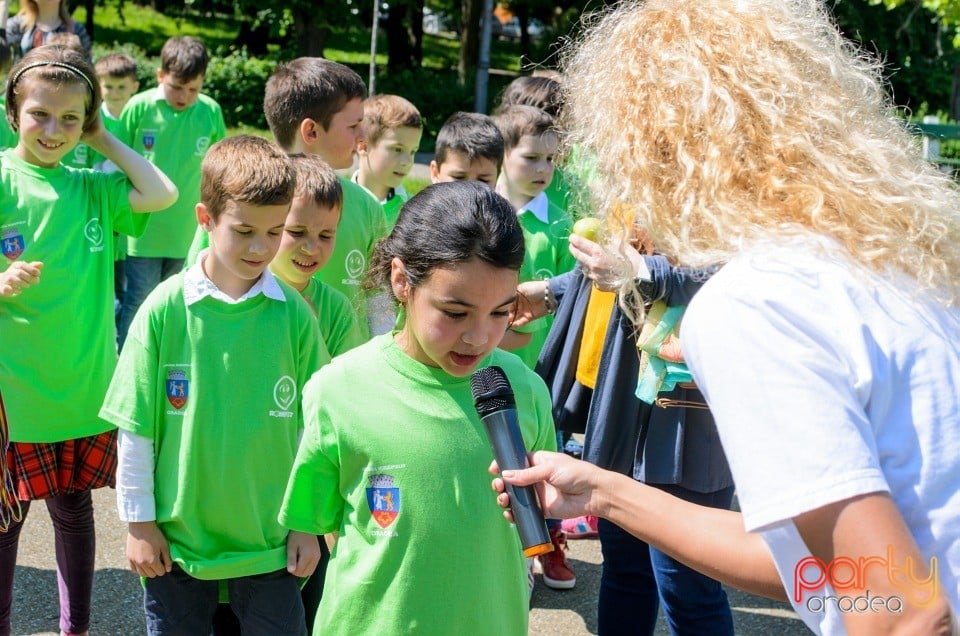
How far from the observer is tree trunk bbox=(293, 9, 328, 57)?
72.4 feet

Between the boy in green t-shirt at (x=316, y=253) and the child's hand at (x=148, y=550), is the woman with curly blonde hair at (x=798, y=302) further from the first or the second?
A: the boy in green t-shirt at (x=316, y=253)

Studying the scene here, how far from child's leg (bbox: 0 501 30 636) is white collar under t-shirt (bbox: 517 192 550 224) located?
7.33ft

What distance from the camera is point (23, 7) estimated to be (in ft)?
24.4

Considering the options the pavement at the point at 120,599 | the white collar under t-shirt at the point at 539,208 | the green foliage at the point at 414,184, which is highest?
the white collar under t-shirt at the point at 539,208

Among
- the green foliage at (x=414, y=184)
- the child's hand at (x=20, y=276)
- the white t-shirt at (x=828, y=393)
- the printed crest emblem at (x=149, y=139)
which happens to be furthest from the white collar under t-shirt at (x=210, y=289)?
the green foliage at (x=414, y=184)

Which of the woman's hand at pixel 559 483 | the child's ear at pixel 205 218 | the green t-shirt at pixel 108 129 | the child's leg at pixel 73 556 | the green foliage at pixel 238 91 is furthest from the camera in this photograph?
the green foliage at pixel 238 91

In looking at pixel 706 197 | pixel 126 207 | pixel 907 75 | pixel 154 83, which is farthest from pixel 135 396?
pixel 907 75

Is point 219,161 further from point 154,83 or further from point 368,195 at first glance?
point 154,83

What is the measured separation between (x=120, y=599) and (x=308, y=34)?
1963 cm

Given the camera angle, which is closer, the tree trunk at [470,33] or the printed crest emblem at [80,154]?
the printed crest emblem at [80,154]

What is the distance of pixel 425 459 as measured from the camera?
2.37 metres

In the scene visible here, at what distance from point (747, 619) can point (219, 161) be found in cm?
281

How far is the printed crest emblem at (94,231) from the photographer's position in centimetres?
365

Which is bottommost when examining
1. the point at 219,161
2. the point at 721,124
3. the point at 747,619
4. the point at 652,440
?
the point at 747,619
